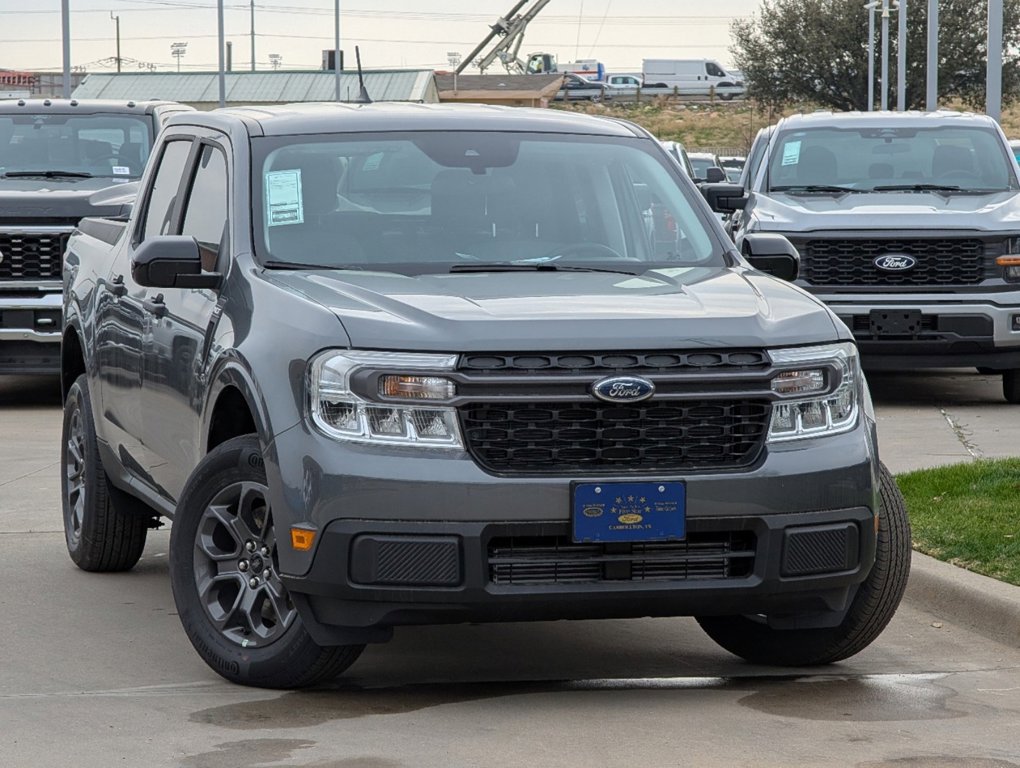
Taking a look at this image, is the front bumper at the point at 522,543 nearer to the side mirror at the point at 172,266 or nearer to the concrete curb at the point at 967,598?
the side mirror at the point at 172,266

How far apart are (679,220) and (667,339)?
1.52 m

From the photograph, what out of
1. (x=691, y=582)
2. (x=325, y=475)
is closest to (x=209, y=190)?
(x=325, y=475)

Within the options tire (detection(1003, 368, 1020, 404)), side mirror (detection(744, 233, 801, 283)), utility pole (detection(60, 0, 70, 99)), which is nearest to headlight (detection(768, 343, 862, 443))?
side mirror (detection(744, 233, 801, 283))

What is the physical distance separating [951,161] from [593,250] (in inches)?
343

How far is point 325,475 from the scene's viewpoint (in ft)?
17.4

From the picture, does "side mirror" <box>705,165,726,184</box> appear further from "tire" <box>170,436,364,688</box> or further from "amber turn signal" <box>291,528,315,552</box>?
"amber turn signal" <box>291,528,315,552</box>

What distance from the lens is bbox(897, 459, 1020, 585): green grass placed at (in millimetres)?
7598

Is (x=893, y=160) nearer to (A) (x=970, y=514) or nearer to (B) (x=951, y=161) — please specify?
(B) (x=951, y=161)

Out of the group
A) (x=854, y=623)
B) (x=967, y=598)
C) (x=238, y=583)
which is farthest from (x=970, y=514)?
(x=238, y=583)

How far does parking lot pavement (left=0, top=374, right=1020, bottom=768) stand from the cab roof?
174 centimetres

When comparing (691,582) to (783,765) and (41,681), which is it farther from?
(41,681)

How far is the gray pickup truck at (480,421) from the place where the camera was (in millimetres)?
5336

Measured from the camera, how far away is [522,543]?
17.7ft

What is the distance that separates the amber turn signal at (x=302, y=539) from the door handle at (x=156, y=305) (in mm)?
1626
